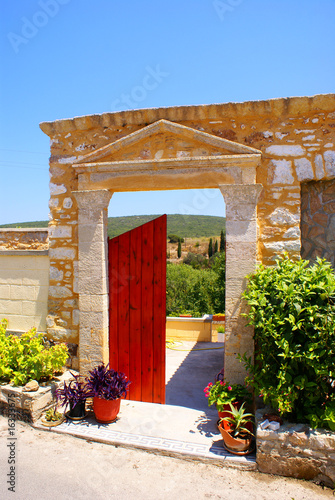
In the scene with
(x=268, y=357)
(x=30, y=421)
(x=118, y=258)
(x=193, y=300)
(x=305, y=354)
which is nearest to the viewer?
(x=305, y=354)

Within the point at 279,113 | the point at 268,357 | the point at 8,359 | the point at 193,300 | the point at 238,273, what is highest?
the point at 279,113

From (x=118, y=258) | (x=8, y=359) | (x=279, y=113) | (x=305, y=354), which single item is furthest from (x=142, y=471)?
(x=279, y=113)

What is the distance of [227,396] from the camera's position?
3.52 metres

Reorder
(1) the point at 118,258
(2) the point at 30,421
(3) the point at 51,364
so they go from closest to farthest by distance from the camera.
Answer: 1. (2) the point at 30,421
2. (3) the point at 51,364
3. (1) the point at 118,258

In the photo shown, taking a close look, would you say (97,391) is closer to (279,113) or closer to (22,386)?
(22,386)

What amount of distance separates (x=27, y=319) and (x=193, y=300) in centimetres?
1411

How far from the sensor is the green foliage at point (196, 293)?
16.2m

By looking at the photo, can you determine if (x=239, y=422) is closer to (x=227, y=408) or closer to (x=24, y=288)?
(x=227, y=408)

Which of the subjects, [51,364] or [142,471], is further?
[51,364]

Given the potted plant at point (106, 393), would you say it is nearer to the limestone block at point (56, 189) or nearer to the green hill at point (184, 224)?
the limestone block at point (56, 189)

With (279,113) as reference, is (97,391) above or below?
below

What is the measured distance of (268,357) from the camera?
320cm

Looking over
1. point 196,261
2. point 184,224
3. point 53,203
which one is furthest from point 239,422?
point 184,224

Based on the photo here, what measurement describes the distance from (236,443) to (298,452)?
51 centimetres
